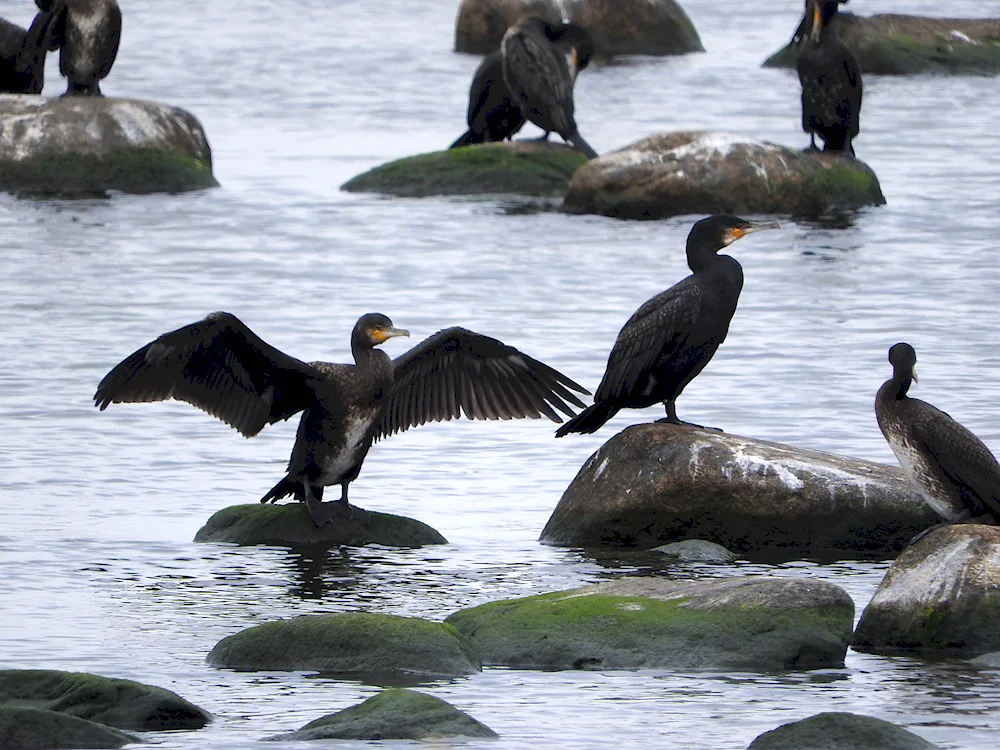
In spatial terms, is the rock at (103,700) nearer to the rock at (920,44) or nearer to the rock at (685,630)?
the rock at (685,630)

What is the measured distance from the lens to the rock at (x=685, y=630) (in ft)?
25.3

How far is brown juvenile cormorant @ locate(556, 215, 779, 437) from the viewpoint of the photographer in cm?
965

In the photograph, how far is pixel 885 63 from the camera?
102 feet

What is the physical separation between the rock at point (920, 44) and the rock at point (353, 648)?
939 inches

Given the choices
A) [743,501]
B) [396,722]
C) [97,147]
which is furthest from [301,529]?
[97,147]

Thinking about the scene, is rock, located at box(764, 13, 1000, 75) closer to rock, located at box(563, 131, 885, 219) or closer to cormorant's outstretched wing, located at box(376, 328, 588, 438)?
rock, located at box(563, 131, 885, 219)

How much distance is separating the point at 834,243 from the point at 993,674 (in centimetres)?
1175

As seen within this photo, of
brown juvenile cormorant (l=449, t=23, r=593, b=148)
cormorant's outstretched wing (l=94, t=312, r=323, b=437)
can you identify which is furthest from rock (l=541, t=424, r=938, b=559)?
brown juvenile cormorant (l=449, t=23, r=593, b=148)

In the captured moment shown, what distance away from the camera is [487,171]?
69.6ft

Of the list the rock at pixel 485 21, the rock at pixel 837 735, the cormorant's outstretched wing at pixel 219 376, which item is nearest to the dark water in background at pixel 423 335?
the rock at pixel 837 735

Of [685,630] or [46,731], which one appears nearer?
[46,731]

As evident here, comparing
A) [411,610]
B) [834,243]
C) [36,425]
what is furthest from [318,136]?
[411,610]

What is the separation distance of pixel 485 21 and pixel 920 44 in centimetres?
704

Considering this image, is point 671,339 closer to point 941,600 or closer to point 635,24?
point 941,600
